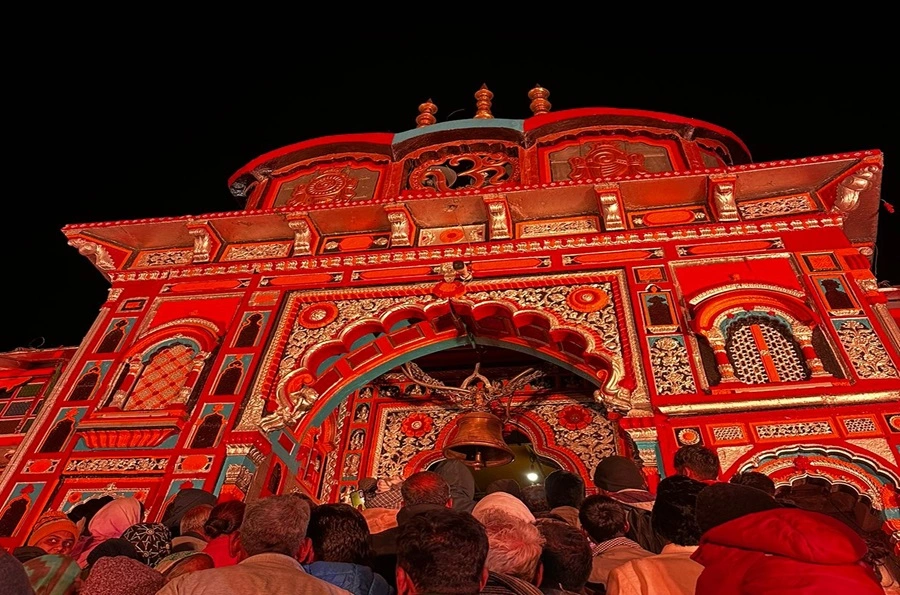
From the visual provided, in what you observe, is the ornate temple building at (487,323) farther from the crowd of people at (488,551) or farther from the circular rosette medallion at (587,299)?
the crowd of people at (488,551)

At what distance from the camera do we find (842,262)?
21.8ft

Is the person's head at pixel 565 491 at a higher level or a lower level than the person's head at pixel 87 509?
lower

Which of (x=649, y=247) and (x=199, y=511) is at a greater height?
(x=649, y=247)

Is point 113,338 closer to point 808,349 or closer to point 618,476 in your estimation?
point 618,476

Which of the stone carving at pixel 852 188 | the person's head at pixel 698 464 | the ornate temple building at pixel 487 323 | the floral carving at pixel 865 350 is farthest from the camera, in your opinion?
the stone carving at pixel 852 188

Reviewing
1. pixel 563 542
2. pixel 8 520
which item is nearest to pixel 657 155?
pixel 563 542

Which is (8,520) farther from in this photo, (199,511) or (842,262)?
(842,262)

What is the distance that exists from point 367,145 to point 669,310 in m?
5.01

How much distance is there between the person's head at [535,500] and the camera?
455cm

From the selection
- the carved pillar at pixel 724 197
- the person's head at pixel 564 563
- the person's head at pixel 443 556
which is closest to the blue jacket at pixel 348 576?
the person's head at pixel 443 556

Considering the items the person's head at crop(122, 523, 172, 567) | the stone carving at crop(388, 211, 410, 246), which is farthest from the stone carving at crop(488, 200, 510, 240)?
the person's head at crop(122, 523, 172, 567)

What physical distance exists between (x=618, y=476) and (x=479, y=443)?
224 centimetres

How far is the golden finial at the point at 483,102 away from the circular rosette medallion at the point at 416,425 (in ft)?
15.5

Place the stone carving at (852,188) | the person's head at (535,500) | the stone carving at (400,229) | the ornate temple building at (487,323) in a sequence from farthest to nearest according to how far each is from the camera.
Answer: the stone carving at (400,229), the stone carving at (852,188), the ornate temple building at (487,323), the person's head at (535,500)
